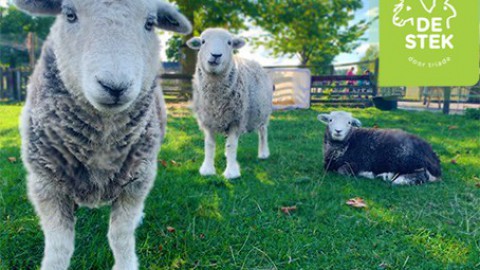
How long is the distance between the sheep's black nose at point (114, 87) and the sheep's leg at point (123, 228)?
0.66 metres

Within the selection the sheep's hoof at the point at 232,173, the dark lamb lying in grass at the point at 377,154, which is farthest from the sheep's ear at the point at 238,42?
the sheep's hoof at the point at 232,173

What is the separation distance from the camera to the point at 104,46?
1443mm

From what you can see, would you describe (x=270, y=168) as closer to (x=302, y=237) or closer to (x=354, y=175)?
(x=354, y=175)

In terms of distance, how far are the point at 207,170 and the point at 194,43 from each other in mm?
1361

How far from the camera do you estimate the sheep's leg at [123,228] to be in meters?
1.90

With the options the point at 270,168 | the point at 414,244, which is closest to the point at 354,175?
the point at 270,168

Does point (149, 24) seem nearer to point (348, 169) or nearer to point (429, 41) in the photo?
point (348, 169)

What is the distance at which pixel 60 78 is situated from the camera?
5.64ft

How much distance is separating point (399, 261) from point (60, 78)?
2061 millimetres

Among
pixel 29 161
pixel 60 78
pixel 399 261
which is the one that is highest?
pixel 60 78

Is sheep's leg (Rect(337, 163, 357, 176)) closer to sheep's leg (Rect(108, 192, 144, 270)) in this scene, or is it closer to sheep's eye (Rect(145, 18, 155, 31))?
sheep's leg (Rect(108, 192, 144, 270))

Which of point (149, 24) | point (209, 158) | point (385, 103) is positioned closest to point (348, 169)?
point (209, 158)

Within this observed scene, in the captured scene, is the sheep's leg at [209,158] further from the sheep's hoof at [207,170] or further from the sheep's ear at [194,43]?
the sheep's ear at [194,43]

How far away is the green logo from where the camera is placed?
3.95 m
